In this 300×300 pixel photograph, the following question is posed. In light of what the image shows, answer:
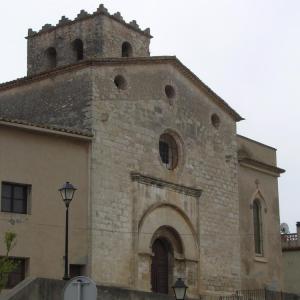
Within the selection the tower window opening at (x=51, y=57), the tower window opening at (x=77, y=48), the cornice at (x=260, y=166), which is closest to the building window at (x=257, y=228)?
the cornice at (x=260, y=166)

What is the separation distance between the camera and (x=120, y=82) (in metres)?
28.5

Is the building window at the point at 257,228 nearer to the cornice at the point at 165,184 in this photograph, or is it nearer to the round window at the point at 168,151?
the cornice at the point at 165,184

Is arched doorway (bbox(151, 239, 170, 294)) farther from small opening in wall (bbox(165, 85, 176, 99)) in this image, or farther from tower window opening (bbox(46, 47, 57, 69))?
tower window opening (bbox(46, 47, 57, 69))

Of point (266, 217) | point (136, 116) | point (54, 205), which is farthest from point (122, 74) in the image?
point (266, 217)

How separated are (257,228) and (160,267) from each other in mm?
7587

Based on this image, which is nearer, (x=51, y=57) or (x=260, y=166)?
(x=51, y=57)

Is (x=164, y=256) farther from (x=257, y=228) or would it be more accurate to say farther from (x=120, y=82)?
(x=257, y=228)

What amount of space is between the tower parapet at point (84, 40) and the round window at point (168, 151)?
5.36 meters

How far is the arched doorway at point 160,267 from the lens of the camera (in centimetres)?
2889

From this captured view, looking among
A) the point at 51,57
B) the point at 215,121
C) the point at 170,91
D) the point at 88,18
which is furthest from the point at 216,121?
the point at 51,57

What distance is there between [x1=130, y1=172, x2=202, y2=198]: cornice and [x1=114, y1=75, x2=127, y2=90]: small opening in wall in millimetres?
3272

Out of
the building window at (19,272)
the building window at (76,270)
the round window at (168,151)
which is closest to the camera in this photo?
the building window at (19,272)

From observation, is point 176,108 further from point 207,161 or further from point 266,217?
point 266,217

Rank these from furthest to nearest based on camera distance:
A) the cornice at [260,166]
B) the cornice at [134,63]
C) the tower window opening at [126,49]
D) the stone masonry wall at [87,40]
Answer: the tower window opening at [126,49] → the cornice at [260,166] → the stone masonry wall at [87,40] → the cornice at [134,63]
